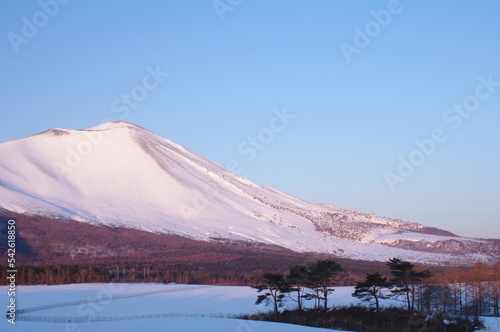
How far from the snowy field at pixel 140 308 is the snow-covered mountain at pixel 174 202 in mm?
42149

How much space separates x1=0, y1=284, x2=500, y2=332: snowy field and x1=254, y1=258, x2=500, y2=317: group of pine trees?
2182 mm

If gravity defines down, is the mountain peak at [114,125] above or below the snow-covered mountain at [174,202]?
above

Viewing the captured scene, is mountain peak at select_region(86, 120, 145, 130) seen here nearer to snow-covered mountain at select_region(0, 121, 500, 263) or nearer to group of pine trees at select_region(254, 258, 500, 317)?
snow-covered mountain at select_region(0, 121, 500, 263)

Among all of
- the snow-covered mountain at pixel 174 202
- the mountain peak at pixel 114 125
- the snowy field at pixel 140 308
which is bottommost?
the snowy field at pixel 140 308

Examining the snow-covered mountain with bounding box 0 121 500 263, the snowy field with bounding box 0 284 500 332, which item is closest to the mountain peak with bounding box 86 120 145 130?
the snow-covered mountain with bounding box 0 121 500 263

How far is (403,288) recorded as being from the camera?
4559cm

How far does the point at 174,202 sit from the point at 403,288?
77.3 meters

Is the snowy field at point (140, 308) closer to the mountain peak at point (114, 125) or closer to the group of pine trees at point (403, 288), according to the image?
the group of pine trees at point (403, 288)

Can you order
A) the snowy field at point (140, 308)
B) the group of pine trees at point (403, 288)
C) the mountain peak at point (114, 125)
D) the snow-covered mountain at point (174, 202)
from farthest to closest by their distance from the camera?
the mountain peak at point (114, 125) < the snow-covered mountain at point (174, 202) < the group of pine trees at point (403, 288) < the snowy field at point (140, 308)

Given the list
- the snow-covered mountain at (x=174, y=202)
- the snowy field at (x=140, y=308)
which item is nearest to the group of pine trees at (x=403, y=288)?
the snowy field at (x=140, y=308)

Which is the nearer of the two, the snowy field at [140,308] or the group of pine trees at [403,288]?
the snowy field at [140,308]

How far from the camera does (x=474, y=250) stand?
4569 inches

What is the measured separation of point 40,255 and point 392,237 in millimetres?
78711

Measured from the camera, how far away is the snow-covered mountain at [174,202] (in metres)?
104
